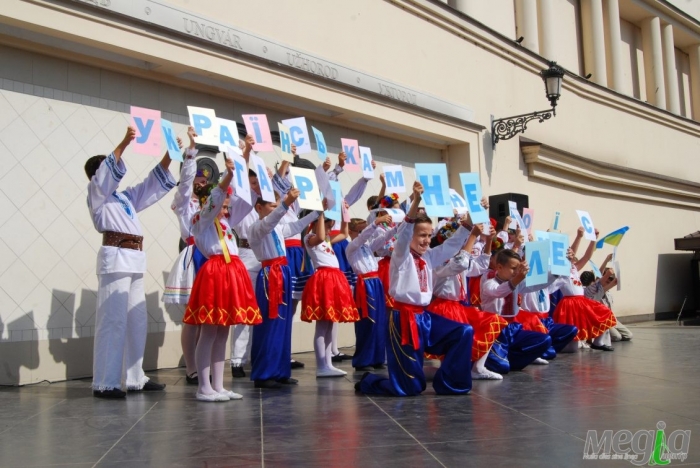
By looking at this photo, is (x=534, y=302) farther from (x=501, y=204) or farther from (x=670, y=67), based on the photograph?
(x=670, y=67)

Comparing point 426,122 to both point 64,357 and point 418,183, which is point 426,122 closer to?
point 418,183

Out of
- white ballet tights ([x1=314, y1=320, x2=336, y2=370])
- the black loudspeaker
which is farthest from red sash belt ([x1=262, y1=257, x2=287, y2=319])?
the black loudspeaker

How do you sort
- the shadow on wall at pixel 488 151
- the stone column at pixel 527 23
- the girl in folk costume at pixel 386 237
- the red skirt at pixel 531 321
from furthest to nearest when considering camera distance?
1. the stone column at pixel 527 23
2. the shadow on wall at pixel 488 151
3. the red skirt at pixel 531 321
4. the girl in folk costume at pixel 386 237

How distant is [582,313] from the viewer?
30.2 feet

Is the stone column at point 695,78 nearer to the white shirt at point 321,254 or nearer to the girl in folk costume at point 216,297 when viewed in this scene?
the white shirt at point 321,254

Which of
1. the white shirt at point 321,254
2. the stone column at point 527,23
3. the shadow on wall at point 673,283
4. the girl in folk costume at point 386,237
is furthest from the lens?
the shadow on wall at point 673,283

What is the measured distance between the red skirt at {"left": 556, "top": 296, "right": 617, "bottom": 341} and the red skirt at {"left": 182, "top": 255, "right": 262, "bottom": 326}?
5.11 metres

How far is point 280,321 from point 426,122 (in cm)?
592

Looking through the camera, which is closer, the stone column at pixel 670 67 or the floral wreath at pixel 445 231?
the floral wreath at pixel 445 231

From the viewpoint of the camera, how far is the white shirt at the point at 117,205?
5.46 m

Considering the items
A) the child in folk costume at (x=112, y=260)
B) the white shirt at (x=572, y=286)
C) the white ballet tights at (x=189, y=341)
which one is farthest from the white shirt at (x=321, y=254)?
the white shirt at (x=572, y=286)

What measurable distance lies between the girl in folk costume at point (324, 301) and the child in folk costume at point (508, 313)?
52.0 inches

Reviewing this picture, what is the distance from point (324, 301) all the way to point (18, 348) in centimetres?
271

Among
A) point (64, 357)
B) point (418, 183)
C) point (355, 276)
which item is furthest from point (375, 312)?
point (64, 357)
